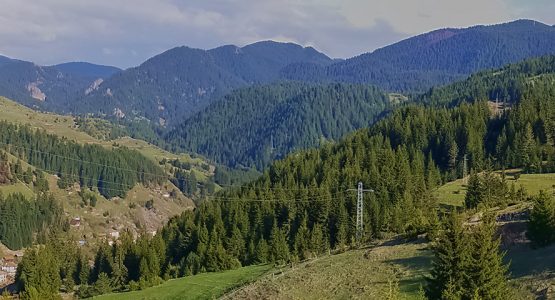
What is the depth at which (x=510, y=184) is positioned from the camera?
95.1 metres

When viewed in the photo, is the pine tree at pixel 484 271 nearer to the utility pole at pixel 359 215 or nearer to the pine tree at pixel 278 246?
the utility pole at pixel 359 215

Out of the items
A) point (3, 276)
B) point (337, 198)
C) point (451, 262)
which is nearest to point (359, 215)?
point (337, 198)

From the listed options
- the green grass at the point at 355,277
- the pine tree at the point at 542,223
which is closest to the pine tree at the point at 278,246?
the green grass at the point at 355,277

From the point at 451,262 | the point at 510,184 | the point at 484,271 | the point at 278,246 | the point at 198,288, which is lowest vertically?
the point at 198,288

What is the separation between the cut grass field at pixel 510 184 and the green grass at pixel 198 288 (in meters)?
41.3

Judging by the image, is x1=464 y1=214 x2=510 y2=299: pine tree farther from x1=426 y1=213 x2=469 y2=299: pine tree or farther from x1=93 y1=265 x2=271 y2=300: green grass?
x1=93 y1=265 x2=271 y2=300: green grass

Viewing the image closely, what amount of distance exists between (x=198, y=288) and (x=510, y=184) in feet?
187

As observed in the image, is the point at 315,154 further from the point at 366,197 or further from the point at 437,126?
the point at 366,197

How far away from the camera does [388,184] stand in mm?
99188

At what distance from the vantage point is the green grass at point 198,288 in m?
61.6

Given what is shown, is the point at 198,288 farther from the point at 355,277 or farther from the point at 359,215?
the point at 359,215

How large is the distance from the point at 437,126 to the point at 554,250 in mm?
109304

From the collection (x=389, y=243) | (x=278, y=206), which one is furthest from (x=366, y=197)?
(x=389, y=243)

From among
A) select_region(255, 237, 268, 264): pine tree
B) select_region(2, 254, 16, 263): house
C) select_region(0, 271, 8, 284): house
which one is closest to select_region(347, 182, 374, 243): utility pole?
select_region(255, 237, 268, 264): pine tree
